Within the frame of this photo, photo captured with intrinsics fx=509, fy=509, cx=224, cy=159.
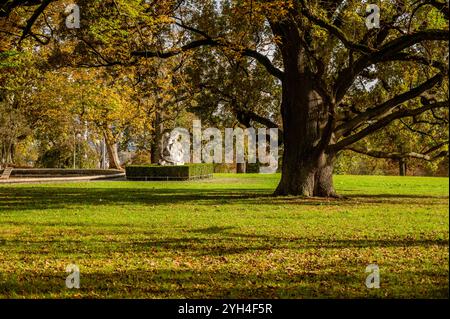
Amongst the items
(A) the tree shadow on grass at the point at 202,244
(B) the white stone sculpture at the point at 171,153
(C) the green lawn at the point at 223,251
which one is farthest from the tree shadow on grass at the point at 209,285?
(B) the white stone sculpture at the point at 171,153

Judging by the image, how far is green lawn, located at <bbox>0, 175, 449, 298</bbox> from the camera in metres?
5.99

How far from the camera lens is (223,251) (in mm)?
8406

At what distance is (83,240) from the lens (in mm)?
9500

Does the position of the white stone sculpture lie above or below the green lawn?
above

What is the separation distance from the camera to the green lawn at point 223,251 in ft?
19.7

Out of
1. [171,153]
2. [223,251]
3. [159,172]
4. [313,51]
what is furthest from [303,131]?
[171,153]

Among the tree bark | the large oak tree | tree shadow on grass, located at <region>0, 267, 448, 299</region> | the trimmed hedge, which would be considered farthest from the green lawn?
the trimmed hedge

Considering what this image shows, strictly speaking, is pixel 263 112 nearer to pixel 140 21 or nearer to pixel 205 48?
pixel 205 48
